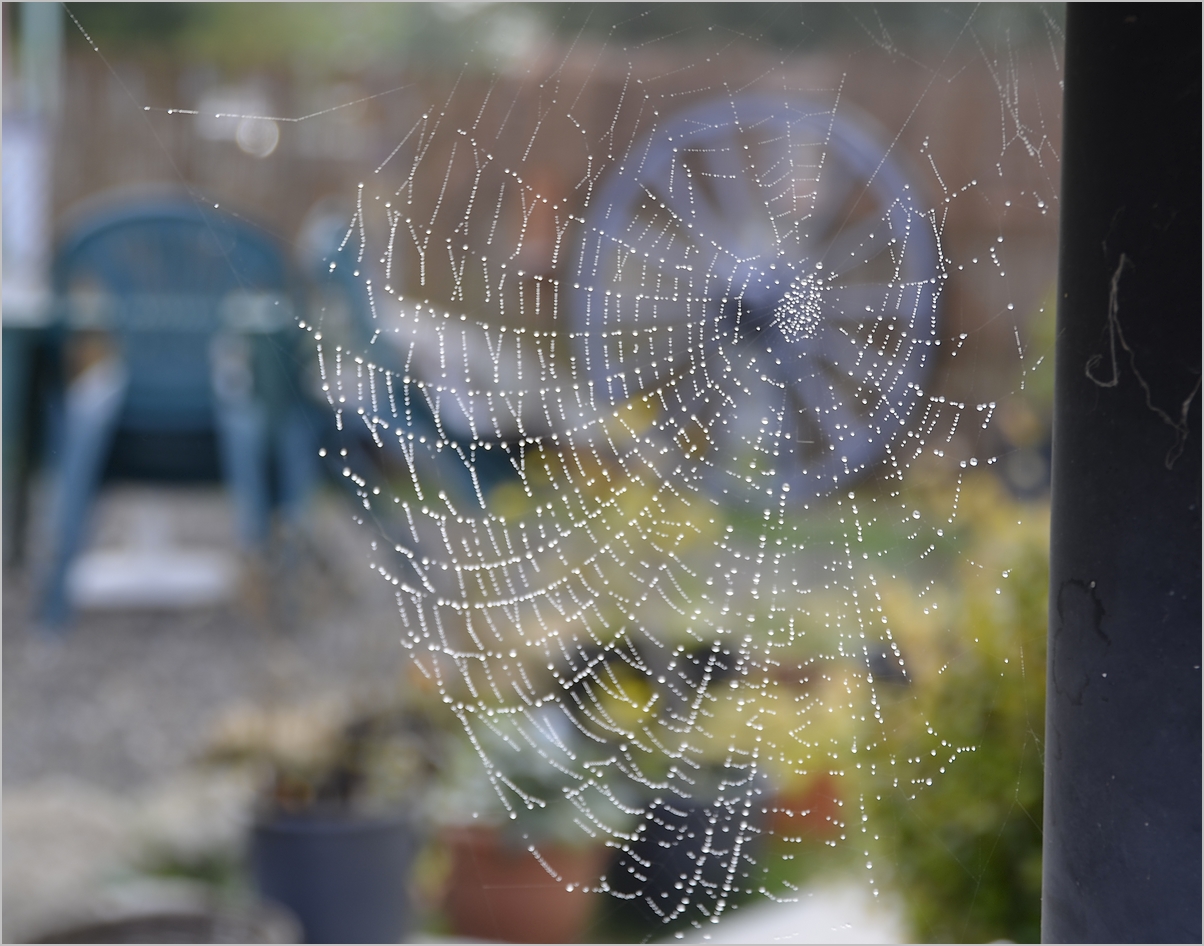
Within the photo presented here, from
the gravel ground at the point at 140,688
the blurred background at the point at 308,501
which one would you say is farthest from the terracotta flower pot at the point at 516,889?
the gravel ground at the point at 140,688

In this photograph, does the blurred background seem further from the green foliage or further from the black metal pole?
the black metal pole

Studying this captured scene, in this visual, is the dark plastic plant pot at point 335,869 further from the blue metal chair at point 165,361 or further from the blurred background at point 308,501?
the blue metal chair at point 165,361

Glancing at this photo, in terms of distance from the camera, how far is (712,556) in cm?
330

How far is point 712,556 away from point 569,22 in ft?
15.6

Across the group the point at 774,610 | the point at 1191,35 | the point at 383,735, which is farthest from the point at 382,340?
the point at 1191,35

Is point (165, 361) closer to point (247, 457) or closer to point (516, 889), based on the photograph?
point (247, 457)

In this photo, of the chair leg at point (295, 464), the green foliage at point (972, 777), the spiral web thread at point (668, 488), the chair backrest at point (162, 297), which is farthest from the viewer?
the chair backrest at point (162, 297)

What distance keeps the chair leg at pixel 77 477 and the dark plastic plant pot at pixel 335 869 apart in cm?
202

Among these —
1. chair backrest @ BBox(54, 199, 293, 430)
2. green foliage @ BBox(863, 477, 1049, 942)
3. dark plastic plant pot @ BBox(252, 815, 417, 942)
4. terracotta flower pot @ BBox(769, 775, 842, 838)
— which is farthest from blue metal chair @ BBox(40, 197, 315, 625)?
green foliage @ BBox(863, 477, 1049, 942)

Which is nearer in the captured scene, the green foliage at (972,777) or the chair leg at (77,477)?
the green foliage at (972,777)

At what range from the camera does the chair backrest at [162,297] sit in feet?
12.4

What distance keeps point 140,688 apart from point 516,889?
1746mm

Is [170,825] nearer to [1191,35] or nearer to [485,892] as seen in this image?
[485,892]

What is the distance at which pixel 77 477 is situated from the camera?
12.5 feet
